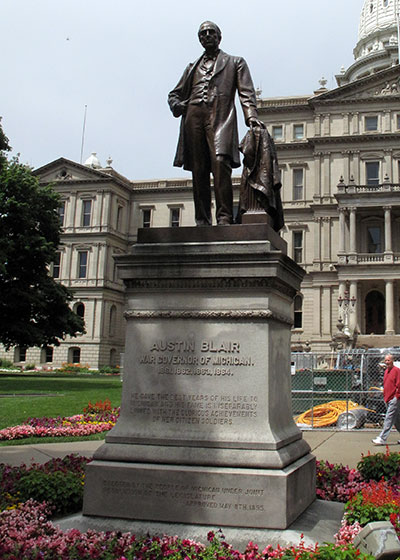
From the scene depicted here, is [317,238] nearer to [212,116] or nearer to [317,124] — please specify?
[317,124]

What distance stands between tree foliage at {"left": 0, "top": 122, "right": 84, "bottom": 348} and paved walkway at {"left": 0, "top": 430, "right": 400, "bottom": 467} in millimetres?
27218

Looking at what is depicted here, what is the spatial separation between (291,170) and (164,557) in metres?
61.0

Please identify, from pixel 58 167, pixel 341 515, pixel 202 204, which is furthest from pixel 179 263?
pixel 58 167

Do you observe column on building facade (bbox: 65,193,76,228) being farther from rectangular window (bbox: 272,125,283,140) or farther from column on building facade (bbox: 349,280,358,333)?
column on building facade (bbox: 349,280,358,333)

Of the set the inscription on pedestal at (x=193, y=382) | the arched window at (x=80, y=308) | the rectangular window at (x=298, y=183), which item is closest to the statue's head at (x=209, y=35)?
the inscription on pedestal at (x=193, y=382)

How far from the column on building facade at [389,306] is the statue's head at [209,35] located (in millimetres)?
47637

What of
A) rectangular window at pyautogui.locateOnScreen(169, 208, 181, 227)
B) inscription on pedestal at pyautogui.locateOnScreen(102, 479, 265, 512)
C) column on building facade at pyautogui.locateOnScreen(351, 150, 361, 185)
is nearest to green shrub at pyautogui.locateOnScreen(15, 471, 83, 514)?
inscription on pedestal at pyautogui.locateOnScreen(102, 479, 265, 512)

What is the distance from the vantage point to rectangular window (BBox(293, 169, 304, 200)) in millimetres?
63500

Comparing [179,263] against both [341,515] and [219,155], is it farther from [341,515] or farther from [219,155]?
[341,515]

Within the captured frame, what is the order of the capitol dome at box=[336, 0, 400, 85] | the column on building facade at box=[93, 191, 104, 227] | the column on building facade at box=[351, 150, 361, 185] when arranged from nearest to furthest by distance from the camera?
the column on building facade at box=[351, 150, 361, 185] → the column on building facade at box=[93, 191, 104, 227] → the capitol dome at box=[336, 0, 400, 85]

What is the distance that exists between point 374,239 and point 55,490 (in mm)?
55640

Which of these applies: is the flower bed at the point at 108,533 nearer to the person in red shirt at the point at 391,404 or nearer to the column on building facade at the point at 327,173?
the person in red shirt at the point at 391,404

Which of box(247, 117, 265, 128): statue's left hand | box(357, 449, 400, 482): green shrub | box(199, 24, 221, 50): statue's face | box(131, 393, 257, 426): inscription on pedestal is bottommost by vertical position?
box(357, 449, 400, 482): green shrub

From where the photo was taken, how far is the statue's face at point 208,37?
6730 millimetres
